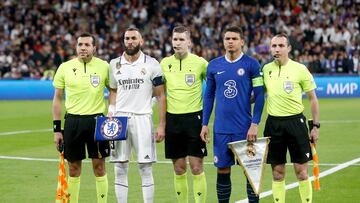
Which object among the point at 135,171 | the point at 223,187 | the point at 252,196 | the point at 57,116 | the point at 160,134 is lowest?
the point at 135,171

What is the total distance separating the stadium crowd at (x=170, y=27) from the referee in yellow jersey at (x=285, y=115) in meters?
24.2

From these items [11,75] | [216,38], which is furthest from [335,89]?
[11,75]

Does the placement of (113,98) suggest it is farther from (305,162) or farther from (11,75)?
(11,75)

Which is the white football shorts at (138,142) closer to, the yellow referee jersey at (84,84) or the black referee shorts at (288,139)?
the yellow referee jersey at (84,84)

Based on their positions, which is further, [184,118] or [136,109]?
[184,118]

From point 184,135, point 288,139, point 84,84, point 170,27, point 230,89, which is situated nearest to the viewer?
point 230,89

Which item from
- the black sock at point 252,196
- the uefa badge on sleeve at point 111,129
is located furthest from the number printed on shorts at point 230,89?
the uefa badge on sleeve at point 111,129

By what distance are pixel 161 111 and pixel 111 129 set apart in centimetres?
85

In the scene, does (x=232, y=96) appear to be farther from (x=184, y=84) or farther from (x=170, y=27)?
(x=170, y=27)

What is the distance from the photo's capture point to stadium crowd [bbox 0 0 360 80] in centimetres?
3744

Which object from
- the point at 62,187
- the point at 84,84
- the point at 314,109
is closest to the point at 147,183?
the point at 62,187

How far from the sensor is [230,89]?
11508 mm

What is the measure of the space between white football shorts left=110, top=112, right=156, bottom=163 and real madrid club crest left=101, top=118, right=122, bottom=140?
288 mm

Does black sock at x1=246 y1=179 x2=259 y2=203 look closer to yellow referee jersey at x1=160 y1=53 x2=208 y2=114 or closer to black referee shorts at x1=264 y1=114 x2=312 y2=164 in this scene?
black referee shorts at x1=264 y1=114 x2=312 y2=164
